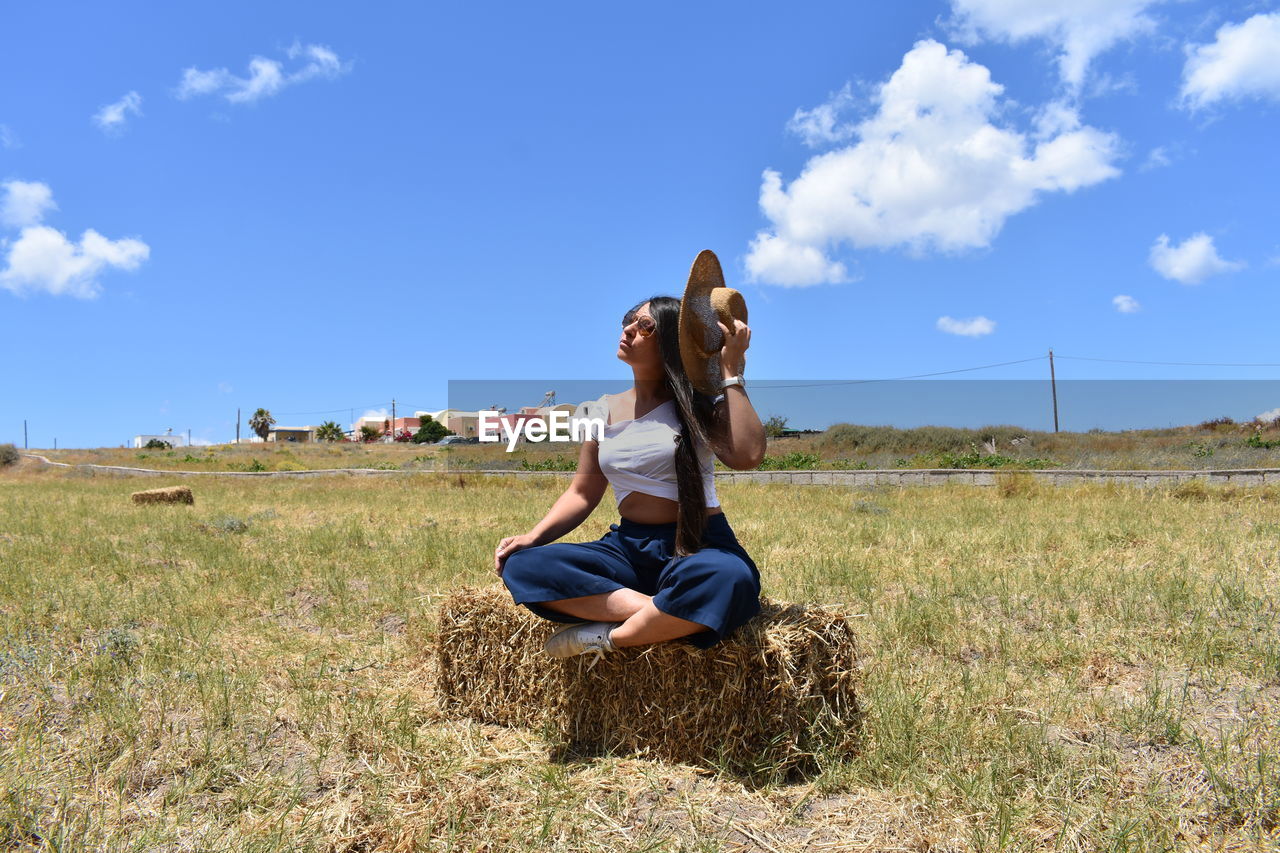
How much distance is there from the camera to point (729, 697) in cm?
315

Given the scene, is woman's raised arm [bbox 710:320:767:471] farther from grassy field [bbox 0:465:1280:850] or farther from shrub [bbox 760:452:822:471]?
shrub [bbox 760:452:822:471]

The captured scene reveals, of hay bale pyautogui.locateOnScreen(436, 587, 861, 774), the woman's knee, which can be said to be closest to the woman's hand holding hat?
the woman's knee

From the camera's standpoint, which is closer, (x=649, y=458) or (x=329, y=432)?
(x=649, y=458)

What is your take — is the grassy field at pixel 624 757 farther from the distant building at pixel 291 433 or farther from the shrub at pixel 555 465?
the distant building at pixel 291 433

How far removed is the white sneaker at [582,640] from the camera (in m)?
3.24

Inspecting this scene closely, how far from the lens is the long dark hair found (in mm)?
3154

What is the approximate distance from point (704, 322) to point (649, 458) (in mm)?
577

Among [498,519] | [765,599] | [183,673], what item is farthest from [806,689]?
[498,519]

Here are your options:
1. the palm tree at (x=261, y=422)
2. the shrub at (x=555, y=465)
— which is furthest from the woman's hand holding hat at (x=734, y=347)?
the palm tree at (x=261, y=422)

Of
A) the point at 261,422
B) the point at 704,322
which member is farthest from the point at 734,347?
the point at 261,422

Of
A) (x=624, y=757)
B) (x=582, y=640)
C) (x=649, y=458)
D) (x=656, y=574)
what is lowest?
(x=624, y=757)

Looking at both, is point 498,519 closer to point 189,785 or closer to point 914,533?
point 914,533

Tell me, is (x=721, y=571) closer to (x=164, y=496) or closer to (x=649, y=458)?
(x=649, y=458)

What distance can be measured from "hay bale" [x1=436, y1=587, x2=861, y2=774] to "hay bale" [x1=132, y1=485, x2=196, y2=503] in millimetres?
14223
